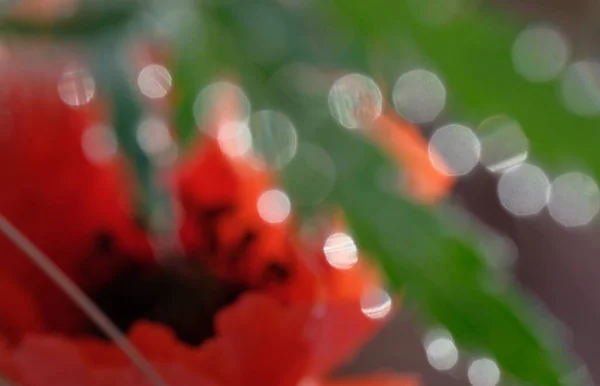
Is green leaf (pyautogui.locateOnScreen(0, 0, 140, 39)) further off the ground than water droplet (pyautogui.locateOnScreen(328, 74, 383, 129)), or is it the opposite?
green leaf (pyautogui.locateOnScreen(0, 0, 140, 39))

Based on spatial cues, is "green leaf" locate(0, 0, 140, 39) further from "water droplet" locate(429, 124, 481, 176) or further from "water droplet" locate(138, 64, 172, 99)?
"water droplet" locate(429, 124, 481, 176)

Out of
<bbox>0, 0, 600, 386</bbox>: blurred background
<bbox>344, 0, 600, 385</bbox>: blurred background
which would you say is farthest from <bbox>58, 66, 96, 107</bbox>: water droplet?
<bbox>344, 0, 600, 385</bbox>: blurred background

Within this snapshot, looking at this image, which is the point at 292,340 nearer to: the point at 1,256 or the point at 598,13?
the point at 1,256

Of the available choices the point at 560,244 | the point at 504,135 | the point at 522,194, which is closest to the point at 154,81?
the point at 504,135

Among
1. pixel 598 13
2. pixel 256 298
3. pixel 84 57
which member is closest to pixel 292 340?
pixel 256 298

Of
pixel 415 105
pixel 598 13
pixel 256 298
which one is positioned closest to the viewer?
pixel 256 298

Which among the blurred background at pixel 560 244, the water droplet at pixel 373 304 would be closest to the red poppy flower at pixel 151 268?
the water droplet at pixel 373 304
